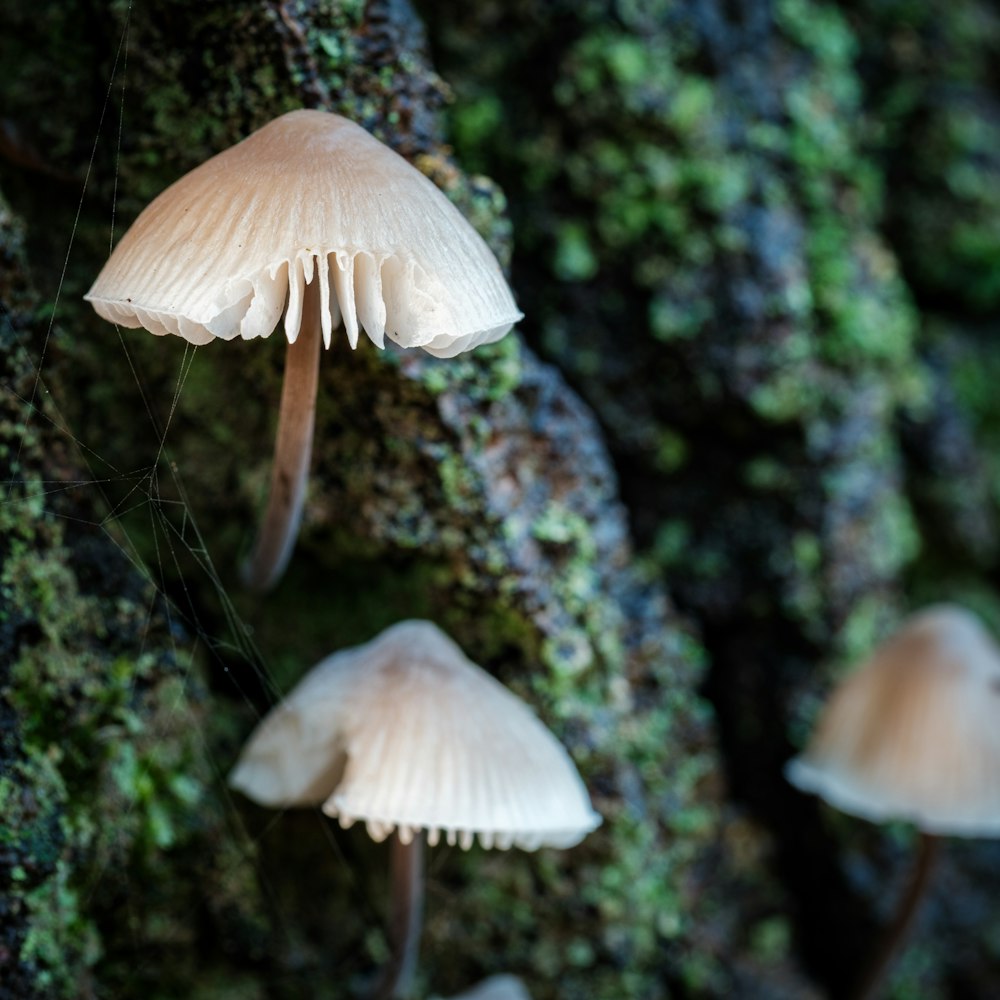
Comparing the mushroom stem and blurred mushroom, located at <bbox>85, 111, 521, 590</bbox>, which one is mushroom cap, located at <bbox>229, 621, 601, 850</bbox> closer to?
the mushroom stem

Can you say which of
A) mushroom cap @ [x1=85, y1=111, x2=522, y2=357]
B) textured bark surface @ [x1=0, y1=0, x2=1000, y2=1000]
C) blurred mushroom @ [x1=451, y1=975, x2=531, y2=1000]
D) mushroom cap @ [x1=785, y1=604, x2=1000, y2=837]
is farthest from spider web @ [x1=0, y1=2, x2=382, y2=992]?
mushroom cap @ [x1=785, y1=604, x2=1000, y2=837]

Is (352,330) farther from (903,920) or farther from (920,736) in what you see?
(903,920)

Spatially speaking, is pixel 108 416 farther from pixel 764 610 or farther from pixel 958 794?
pixel 958 794

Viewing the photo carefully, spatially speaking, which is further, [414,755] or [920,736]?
[920,736]

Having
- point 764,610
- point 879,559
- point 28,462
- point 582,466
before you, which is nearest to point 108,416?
point 28,462

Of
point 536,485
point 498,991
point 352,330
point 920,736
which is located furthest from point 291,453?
point 920,736

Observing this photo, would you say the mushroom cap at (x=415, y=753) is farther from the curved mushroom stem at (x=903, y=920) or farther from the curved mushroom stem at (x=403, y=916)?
the curved mushroom stem at (x=903, y=920)
